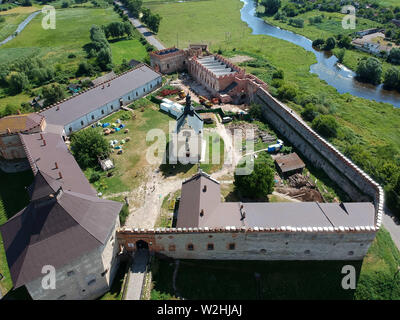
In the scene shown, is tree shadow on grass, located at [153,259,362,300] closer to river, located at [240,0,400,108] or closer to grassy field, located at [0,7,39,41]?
river, located at [240,0,400,108]

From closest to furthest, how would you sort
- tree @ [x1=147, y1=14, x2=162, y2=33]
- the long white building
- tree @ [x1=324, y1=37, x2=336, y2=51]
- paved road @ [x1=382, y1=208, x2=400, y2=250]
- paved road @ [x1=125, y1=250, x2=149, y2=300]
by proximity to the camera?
paved road @ [x1=125, y1=250, x2=149, y2=300] < paved road @ [x1=382, y1=208, x2=400, y2=250] < the long white building < tree @ [x1=324, y1=37, x2=336, y2=51] < tree @ [x1=147, y1=14, x2=162, y2=33]

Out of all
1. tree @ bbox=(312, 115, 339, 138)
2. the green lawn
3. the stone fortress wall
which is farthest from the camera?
the green lawn

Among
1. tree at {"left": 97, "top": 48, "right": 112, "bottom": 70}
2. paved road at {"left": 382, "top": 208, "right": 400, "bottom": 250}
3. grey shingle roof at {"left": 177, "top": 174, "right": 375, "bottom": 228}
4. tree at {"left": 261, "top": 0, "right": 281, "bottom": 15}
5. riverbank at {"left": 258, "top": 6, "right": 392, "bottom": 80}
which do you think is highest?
tree at {"left": 261, "top": 0, "right": 281, "bottom": 15}

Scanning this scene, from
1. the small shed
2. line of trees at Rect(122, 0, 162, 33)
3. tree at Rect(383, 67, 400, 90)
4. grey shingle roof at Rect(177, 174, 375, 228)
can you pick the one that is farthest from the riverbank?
grey shingle roof at Rect(177, 174, 375, 228)

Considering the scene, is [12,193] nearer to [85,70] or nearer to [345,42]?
[85,70]

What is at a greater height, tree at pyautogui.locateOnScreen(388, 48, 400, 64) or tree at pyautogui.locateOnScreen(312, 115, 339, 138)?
tree at pyautogui.locateOnScreen(388, 48, 400, 64)

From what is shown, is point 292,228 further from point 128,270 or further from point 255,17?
point 255,17

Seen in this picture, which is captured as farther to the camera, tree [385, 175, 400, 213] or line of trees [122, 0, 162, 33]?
line of trees [122, 0, 162, 33]
